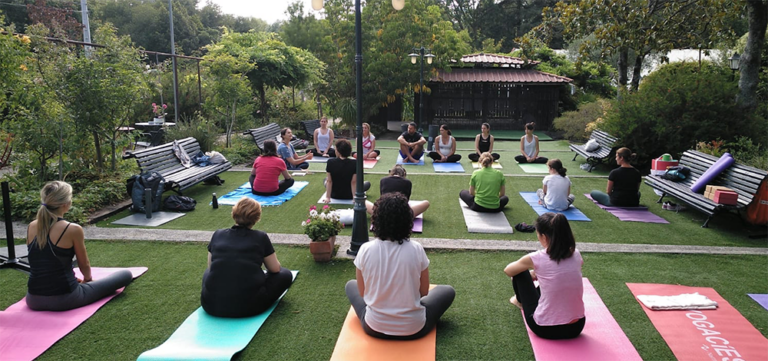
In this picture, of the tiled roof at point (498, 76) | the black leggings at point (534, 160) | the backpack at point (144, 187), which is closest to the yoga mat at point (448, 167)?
the black leggings at point (534, 160)

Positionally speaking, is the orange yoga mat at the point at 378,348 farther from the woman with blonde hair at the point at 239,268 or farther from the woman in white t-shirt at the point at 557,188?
the woman in white t-shirt at the point at 557,188

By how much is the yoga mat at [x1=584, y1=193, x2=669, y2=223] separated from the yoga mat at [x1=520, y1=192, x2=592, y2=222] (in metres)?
0.57

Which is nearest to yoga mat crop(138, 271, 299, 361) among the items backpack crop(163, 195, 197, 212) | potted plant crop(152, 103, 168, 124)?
backpack crop(163, 195, 197, 212)

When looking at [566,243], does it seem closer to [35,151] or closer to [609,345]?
[609,345]

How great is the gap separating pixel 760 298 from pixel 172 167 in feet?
31.3

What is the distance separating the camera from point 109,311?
4.94 metres

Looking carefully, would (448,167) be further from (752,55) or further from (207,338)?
(207,338)

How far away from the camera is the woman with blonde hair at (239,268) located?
445 centimetres

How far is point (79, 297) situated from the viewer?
486cm

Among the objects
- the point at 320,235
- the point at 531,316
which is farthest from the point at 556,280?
the point at 320,235

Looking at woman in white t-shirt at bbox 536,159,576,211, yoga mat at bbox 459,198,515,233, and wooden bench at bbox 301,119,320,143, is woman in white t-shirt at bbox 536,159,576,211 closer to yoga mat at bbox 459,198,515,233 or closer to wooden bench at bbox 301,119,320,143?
yoga mat at bbox 459,198,515,233

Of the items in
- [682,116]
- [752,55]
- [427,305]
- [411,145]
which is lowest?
[427,305]

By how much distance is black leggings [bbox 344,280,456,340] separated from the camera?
429 cm

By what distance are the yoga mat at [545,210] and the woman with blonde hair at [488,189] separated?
0.77m
